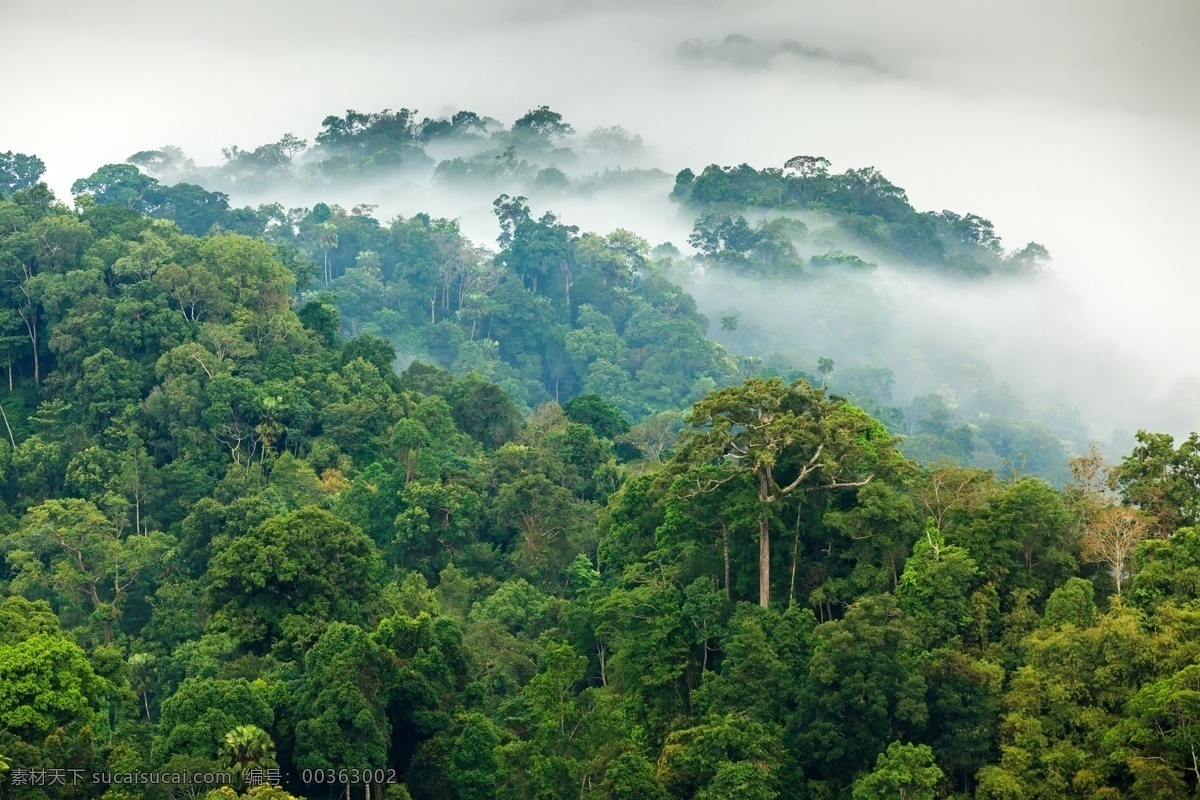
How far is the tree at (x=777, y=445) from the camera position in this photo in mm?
30172

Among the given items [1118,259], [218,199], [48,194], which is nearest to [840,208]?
[1118,259]

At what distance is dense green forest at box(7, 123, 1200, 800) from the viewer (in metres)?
26.6

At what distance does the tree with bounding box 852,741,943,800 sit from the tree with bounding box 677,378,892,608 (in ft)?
16.8

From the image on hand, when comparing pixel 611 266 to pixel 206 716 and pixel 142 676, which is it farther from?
pixel 206 716

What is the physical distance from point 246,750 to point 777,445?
34.5ft

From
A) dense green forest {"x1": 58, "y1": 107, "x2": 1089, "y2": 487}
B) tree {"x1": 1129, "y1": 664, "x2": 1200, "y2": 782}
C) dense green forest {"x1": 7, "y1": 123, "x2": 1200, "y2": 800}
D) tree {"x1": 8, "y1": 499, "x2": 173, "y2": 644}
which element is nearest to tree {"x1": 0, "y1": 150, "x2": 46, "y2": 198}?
dense green forest {"x1": 58, "y1": 107, "x2": 1089, "y2": 487}

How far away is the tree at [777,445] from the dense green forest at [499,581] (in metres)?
0.08

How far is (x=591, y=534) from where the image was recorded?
1585 inches

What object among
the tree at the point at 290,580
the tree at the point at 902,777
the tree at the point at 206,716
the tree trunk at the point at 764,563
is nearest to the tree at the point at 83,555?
the tree at the point at 290,580

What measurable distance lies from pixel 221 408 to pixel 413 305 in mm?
32260

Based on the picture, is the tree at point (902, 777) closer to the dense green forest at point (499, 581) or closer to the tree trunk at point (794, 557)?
the dense green forest at point (499, 581)

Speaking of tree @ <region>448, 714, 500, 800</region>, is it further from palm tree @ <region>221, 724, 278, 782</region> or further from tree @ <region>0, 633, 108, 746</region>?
tree @ <region>0, 633, 108, 746</region>

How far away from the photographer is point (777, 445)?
30094 mm

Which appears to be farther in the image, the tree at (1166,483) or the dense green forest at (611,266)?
the dense green forest at (611,266)
